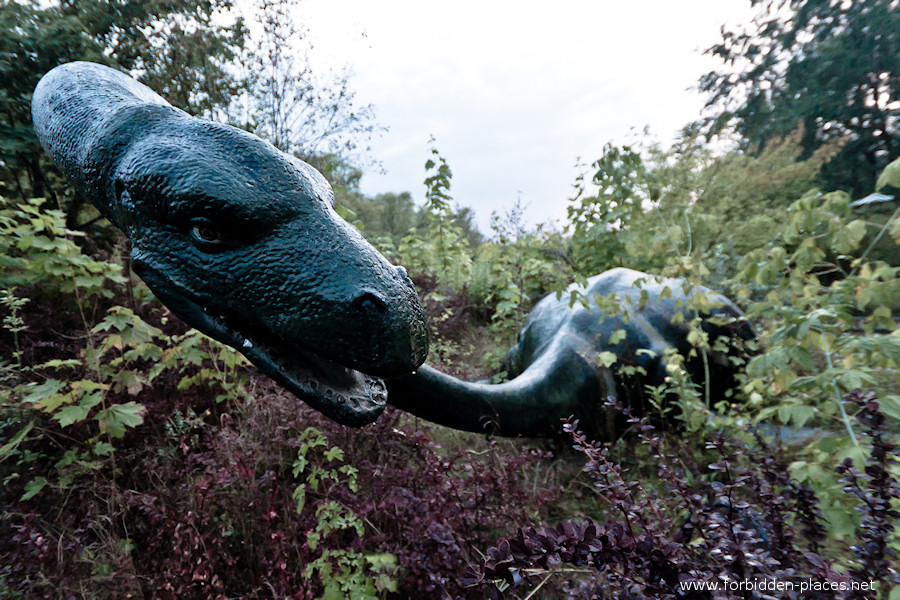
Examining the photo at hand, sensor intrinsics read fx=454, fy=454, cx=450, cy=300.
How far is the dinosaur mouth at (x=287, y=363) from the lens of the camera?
0.81m

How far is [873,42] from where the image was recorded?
44.8 ft

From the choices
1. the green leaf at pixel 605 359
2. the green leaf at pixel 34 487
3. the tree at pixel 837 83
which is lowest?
the green leaf at pixel 34 487

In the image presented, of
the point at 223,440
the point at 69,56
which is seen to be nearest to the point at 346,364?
the point at 223,440

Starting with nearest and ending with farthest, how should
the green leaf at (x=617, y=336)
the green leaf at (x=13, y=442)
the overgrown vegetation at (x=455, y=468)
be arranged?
the overgrown vegetation at (x=455, y=468) < the green leaf at (x=13, y=442) < the green leaf at (x=617, y=336)

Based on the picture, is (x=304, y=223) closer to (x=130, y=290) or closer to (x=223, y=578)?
(x=223, y=578)

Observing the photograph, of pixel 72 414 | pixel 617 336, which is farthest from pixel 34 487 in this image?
pixel 617 336

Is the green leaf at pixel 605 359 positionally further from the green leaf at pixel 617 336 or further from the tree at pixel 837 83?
the tree at pixel 837 83

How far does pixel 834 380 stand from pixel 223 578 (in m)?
2.35

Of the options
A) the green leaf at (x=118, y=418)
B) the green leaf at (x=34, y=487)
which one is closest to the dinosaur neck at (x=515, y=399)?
the green leaf at (x=118, y=418)

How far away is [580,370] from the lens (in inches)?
78.5

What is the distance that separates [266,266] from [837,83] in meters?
19.6

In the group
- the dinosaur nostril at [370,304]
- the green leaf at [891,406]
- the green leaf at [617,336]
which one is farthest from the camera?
the green leaf at [617,336]

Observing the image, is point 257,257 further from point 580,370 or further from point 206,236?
point 580,370

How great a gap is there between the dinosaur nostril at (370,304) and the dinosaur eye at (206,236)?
0.91 feet
